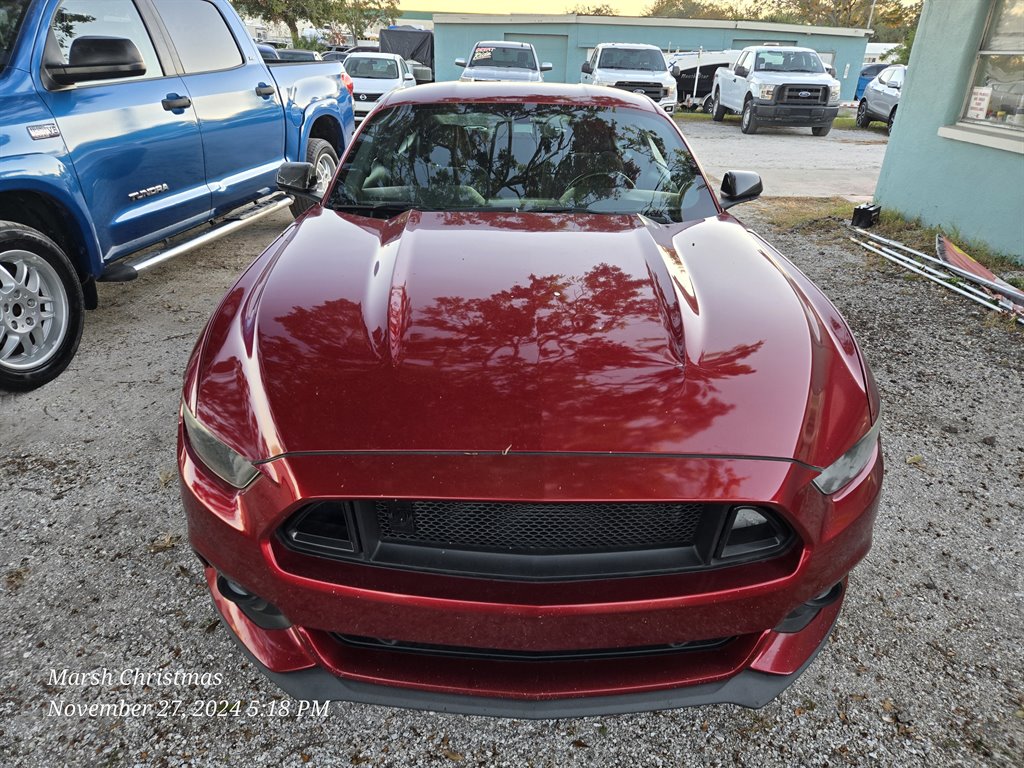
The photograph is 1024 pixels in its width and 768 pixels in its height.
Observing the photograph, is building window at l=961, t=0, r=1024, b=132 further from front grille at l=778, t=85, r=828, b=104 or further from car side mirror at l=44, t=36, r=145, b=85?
front grille at l=778, t=85, r=828, b=104

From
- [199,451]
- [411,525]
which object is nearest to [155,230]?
[199,451]

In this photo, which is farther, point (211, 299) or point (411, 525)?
point (211, 299)

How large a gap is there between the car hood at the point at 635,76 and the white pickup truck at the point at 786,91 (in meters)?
2.00

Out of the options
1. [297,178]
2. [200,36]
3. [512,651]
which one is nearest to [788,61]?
[200,36]

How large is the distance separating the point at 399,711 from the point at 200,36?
16.2ft

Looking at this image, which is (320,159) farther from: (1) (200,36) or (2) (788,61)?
(2) (788,61)

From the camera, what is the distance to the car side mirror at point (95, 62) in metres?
3.61

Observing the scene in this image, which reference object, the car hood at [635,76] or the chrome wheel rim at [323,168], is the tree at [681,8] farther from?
the chrome wheel rim at [323,168]

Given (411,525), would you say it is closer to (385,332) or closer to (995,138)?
(385,332)

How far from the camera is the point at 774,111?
1567 centimetres

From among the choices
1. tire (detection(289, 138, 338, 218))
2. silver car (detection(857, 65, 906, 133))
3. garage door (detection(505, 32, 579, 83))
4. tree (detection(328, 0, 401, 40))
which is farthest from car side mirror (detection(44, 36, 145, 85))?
tree (detection(328, 0, 401, 40))

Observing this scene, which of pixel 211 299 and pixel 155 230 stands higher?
pixel 155 230

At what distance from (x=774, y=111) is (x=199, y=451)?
16.7 m

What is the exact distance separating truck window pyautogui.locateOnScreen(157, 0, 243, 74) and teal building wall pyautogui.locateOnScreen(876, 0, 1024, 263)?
635 centimetres
